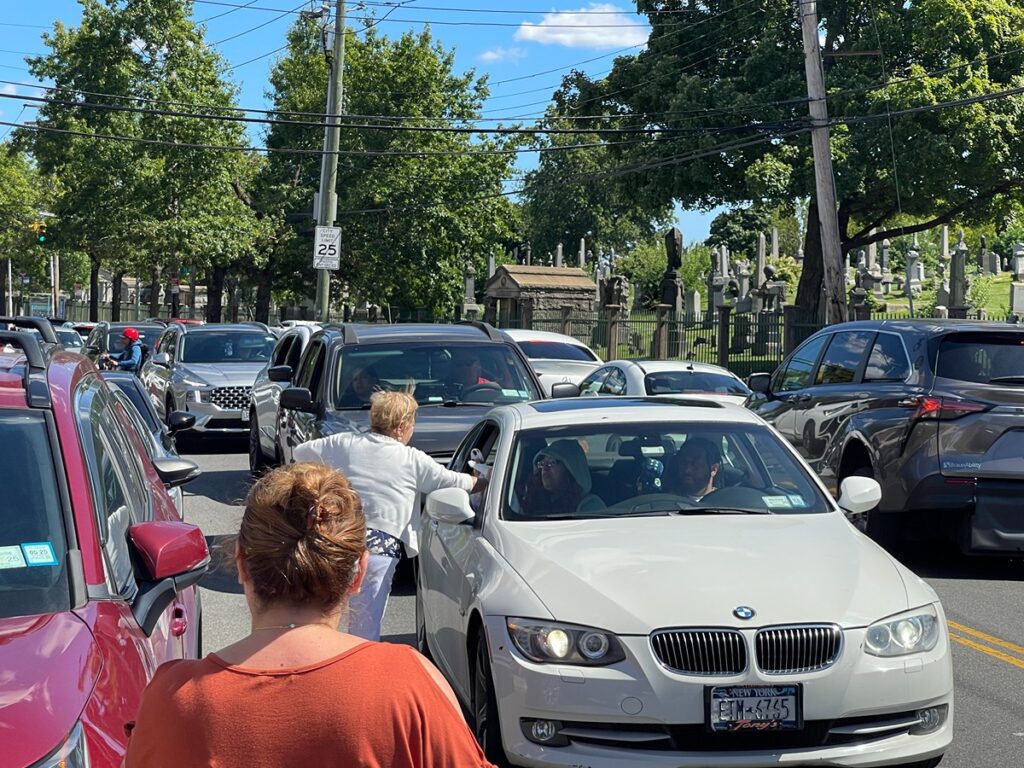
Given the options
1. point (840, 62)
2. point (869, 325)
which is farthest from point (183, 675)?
point (840, 62)

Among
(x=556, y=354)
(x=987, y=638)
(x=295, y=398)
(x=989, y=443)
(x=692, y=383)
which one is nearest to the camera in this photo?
(x=987, y=638)

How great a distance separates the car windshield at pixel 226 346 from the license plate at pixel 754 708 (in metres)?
17.8

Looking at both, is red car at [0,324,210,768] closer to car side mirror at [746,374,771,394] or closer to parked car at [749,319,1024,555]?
parked car at [749,319,1024,555]

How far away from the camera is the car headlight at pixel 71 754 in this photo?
3086 millimetres

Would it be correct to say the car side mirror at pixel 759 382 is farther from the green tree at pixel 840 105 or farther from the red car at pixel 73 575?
the green tree at pixel 840 105

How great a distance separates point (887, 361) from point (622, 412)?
5168 millimetres

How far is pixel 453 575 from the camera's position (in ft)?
21.8

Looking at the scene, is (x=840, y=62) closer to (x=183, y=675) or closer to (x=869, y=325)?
(x=869, y=325)

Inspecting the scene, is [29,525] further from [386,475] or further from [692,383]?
[692,383]

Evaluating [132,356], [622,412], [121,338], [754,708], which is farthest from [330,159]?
[754,708]

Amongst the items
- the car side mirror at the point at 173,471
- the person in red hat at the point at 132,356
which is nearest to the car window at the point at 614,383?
the person in red hat at the point at 132,356

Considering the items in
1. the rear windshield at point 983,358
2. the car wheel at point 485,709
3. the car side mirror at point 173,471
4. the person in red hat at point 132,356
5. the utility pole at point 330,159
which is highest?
the utility pole at point 330,159

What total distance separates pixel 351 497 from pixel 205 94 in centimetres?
4898

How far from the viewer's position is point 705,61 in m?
37.5
